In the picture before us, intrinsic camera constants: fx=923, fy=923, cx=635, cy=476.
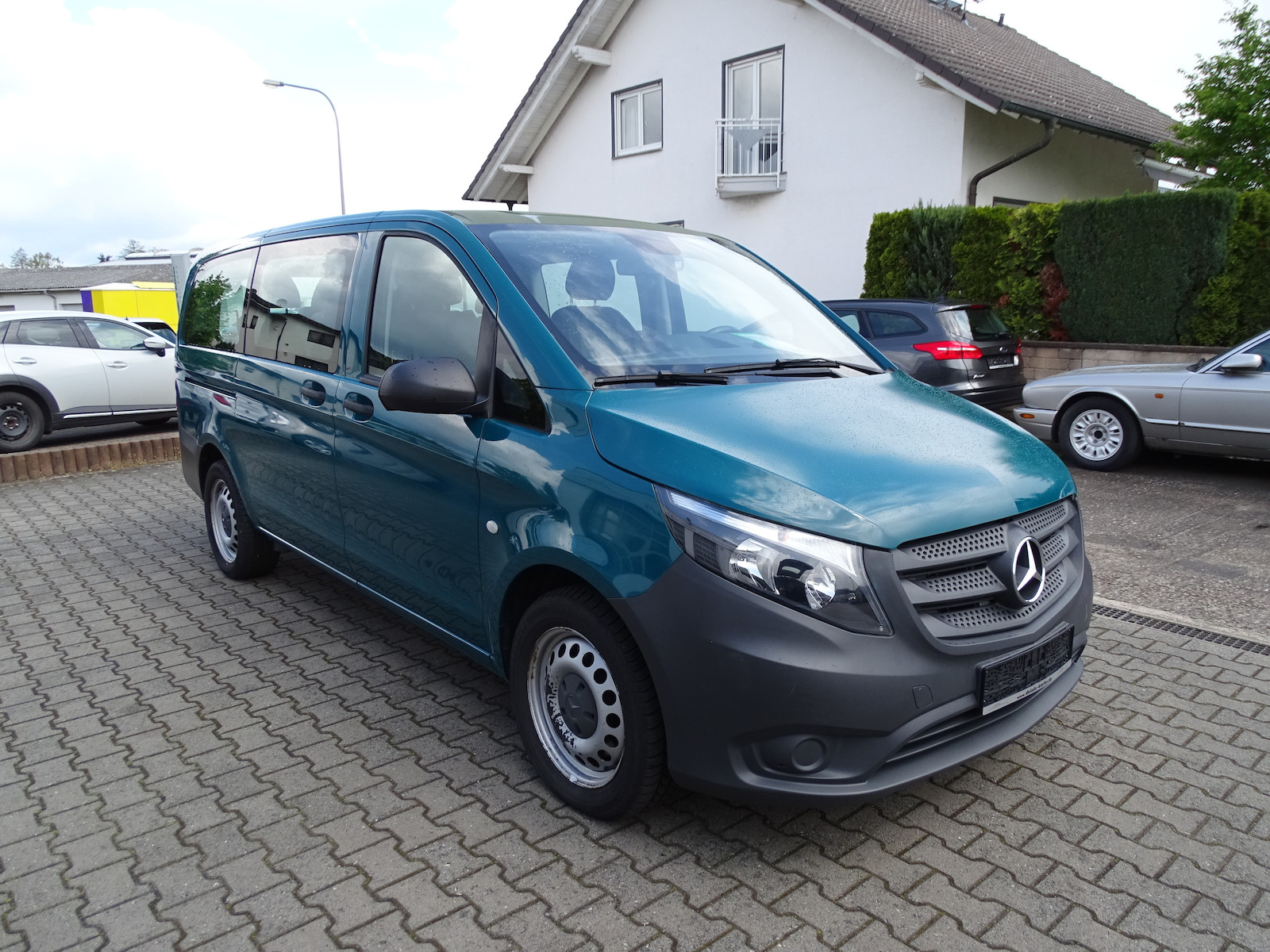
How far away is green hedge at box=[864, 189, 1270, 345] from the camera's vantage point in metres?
10.8

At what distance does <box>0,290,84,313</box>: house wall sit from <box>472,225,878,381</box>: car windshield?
73050 mm

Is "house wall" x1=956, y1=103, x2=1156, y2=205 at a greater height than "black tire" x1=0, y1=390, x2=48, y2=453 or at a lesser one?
greater

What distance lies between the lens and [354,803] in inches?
121

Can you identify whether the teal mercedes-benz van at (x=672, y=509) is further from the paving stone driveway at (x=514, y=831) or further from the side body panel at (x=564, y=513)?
the paving stone driveway at (x=514, y=831)

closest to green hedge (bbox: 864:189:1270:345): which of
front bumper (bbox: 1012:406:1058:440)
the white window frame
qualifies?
front bumper (bbox: 1012:406:1058:440)

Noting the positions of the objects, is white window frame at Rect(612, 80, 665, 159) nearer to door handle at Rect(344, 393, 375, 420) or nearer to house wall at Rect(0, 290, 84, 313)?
door handle at Rect(344, 393, 375, 420)

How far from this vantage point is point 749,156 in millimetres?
17641

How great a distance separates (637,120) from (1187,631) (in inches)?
700

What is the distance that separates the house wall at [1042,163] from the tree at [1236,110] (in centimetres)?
163

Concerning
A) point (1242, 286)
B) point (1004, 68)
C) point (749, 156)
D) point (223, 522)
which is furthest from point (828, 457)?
point (1004, 68)

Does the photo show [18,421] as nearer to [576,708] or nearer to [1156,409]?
[576,708]

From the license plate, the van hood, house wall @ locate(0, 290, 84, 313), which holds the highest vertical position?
house wall @ locate(0, 290, 84, 313)

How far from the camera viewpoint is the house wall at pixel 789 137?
15320 mm

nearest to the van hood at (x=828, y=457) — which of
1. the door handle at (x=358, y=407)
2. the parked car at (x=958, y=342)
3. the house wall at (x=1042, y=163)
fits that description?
the door handle at (x=358, y=407)
